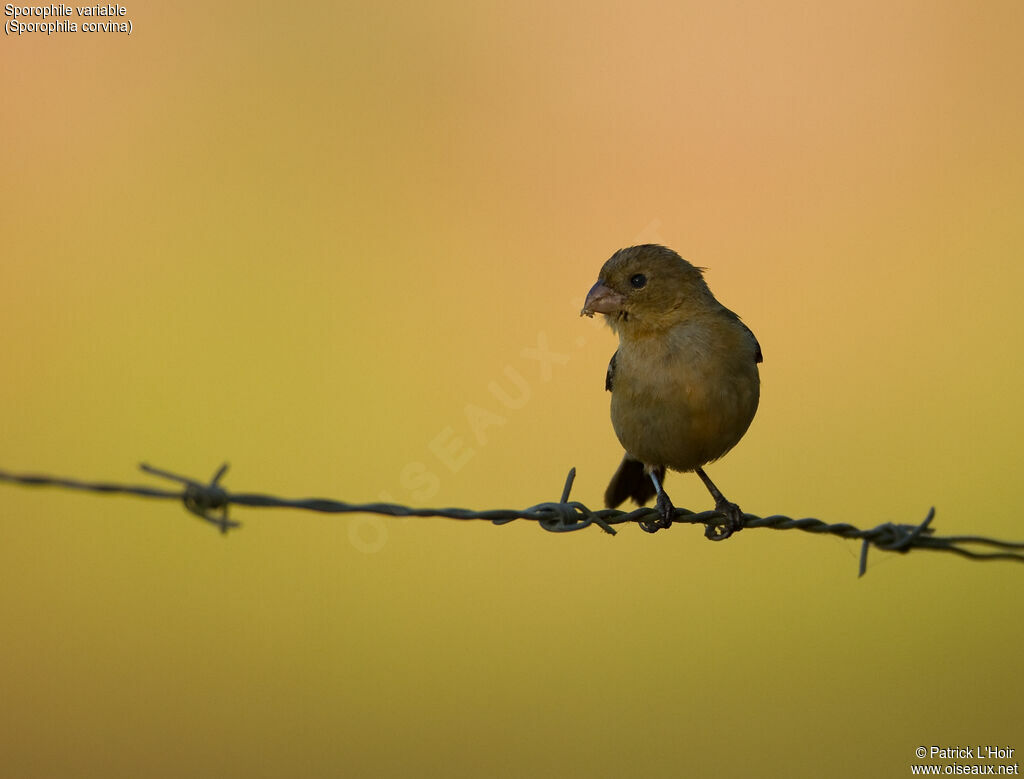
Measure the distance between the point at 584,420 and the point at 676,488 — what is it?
131cm

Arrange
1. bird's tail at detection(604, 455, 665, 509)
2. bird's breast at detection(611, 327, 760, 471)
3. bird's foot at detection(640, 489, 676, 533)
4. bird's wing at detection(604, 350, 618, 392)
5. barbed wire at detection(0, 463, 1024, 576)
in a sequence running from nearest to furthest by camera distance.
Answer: barbed wire at detection(0, 463, 1024, 576)
bird's foot at detection(640, 489, 676, 533)
bird's breast at detection(611, 327, 760, 471)
bird's wing at detection(604, 350, 618, 392)
bird's tail at detection(604, 455, 665, 509)

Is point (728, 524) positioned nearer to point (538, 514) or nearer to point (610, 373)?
point (610, 373)

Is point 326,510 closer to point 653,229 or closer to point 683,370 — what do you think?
point 683,370

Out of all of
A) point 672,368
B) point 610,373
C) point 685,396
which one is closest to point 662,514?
point 685,396

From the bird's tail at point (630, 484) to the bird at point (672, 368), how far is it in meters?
0.22

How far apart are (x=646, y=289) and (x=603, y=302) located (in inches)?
8.3

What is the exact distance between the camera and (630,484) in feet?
19.0

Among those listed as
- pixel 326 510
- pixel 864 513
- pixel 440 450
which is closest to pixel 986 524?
pixel 864 513

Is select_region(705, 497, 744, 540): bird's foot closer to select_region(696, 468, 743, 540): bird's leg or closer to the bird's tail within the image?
select_region(696, 468, 743, 540): bird's leg

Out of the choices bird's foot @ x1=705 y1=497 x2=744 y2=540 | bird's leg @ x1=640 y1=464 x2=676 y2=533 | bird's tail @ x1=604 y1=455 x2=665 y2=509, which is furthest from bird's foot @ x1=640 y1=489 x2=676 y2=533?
bird's tail @ x1=604 y1=455 x2=665 y2=509

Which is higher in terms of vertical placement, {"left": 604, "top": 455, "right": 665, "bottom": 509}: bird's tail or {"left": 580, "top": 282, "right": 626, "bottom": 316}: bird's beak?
{"left": 580, "top": 282, "right": 626, "bottom": 316}: bird's beak

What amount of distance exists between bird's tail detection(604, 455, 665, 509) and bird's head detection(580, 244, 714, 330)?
799 mm

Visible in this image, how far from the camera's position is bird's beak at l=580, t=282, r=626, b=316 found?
5.27 metres

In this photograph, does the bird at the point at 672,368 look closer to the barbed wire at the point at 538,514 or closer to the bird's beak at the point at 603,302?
the bird's beak at the point at 603,302
